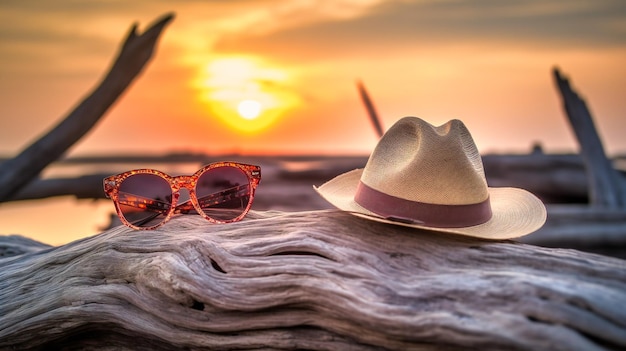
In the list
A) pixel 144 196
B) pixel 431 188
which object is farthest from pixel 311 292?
pixel 144 196

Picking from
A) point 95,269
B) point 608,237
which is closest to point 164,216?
point 95,269

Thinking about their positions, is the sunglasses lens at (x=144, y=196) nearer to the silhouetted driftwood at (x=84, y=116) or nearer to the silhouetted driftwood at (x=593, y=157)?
the silhouetted driftwood at (x=84, y=116)

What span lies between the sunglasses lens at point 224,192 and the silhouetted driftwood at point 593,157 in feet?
22.1

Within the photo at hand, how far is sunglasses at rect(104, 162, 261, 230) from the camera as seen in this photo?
300 cm

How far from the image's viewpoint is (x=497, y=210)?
288 centimetres

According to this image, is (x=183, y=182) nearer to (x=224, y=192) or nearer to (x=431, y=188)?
(x=224, y=192)

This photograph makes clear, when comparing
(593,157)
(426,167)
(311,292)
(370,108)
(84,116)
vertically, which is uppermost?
(370,108)

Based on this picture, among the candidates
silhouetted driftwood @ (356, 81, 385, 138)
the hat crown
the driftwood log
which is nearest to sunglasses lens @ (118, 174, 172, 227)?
the driftwood log

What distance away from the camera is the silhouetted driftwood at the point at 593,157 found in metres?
8.60

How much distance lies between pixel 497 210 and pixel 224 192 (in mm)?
1274

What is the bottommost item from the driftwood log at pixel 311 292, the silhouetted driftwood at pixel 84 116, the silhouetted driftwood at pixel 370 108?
the driftwood log at pixel 311 292

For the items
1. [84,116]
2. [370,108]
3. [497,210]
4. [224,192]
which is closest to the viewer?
[497,210]

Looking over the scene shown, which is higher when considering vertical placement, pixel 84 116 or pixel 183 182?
pixel 84 116

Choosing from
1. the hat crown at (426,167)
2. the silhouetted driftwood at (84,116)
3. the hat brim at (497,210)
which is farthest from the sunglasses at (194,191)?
the silhouetted driftwood at (84,116)
